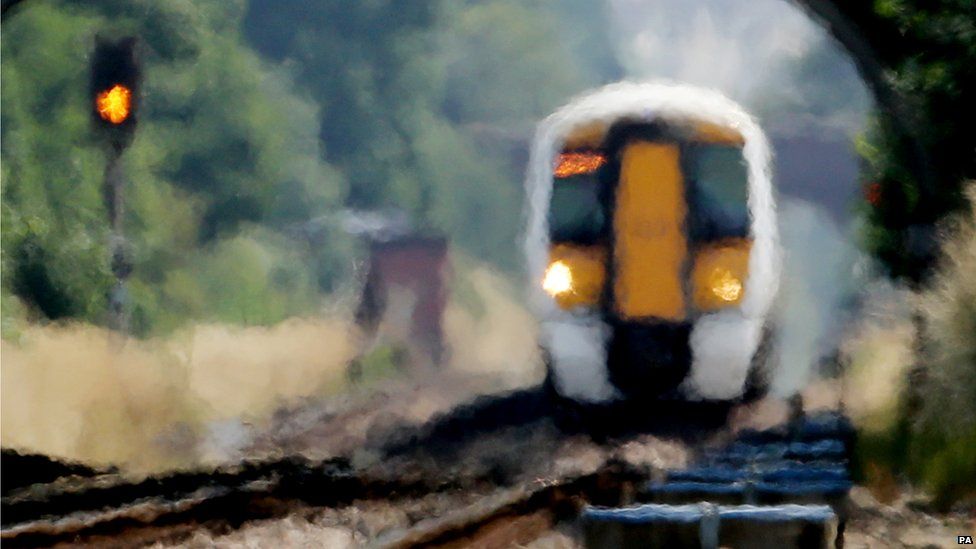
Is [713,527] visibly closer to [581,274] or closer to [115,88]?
[581,274]

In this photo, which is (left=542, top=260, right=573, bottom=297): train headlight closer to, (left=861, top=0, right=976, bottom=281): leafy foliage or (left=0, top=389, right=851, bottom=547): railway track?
(left=0, top=389, right=851, bottom=547): railway track

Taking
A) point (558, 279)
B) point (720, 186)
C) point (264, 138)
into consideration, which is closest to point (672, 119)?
point (720, 186)

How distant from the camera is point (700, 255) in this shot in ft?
34.8

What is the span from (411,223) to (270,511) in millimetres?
25611

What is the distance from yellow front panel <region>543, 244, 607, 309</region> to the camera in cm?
1073

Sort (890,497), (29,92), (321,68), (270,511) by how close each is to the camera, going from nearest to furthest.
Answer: (270,511), (890,497), (29,92), (321,68)

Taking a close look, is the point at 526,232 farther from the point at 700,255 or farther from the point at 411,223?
the point at 411,223

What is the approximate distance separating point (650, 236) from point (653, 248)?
0.08m

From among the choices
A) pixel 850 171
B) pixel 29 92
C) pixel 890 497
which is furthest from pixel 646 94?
pixel 850 171

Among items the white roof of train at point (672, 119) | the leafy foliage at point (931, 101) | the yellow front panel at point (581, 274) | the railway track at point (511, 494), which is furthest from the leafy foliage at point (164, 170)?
the leafy foliage at point (931, 101)

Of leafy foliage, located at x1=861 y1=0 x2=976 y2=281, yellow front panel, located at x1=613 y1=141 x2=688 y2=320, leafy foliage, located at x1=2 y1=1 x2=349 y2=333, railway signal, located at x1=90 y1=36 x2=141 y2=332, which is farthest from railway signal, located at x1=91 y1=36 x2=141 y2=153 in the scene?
leafy foliage, located at x1=861 y1=0 x2=976 y2=281

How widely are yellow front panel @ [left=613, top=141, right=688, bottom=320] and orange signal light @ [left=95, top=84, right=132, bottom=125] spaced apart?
4.29 metres

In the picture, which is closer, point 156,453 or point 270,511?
point 270,511

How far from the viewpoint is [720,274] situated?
34.9 feet
